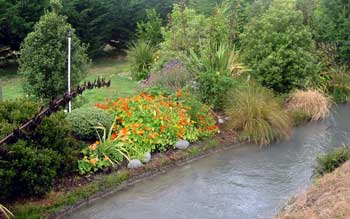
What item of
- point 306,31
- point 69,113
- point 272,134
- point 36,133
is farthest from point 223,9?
point 36,133

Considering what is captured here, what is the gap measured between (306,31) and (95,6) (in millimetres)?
5159

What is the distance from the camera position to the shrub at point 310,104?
9.62 metres

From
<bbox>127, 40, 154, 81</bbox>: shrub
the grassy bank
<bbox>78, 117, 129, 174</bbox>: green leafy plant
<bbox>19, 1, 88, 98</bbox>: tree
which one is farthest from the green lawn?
the grassy bank

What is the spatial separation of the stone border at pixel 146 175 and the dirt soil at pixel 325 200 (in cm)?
191

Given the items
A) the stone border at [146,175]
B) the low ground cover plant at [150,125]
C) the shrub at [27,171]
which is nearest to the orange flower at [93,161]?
the low ground cover plant at [150,125]

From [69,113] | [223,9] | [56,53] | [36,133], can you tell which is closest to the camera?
[36,133]

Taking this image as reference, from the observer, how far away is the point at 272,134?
333 inches

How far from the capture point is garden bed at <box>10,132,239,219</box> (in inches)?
224

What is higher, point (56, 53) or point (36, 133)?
point (56, 53)

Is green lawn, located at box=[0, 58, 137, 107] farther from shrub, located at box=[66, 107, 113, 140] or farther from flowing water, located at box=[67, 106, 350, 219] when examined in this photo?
flowing water, located at box=[67, 106, 350, 219]

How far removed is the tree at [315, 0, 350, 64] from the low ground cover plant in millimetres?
4833

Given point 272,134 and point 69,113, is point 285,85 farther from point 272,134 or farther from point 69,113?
point 69,113

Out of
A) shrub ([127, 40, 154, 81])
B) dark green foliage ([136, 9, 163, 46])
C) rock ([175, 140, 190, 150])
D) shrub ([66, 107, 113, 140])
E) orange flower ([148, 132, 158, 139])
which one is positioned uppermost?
dark green foliage ([136, 9, 163, 46])

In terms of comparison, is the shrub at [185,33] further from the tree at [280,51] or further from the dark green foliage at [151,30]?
the dark green foliage at [151,30]
